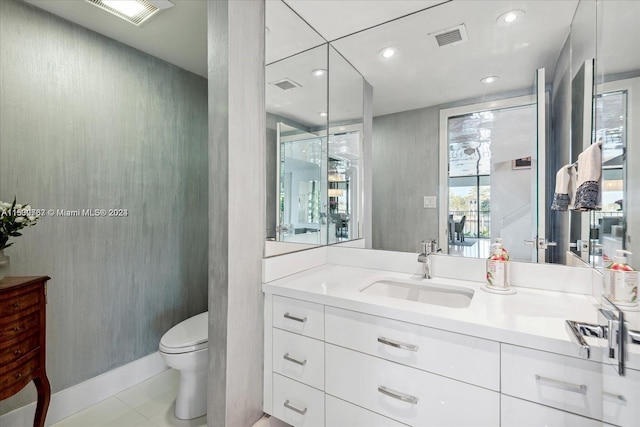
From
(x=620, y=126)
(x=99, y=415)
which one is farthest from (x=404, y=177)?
(x=99, y=415)

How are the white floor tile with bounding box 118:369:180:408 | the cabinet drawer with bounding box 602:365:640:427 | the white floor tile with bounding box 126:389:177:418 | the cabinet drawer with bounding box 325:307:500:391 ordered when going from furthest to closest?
the white floor tile with bounding box 118:369:180:408 → the white floor tile with bounding box 126:389:177:418 → the cabinet drawer with bounding box 325:307:500:391 → the cabinet drawer with bounding box 602:365:640:427

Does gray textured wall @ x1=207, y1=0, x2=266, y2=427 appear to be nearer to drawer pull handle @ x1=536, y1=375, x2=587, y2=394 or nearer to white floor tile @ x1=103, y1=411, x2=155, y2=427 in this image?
white floor tile @ x1=103, y1=411, x2=155, y2=427

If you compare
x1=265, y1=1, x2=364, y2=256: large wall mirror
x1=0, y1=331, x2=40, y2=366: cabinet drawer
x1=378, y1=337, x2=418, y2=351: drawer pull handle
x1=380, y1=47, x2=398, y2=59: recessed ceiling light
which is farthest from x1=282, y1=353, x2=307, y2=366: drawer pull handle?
x1=380, y1=47, x2=398, y2=59: recessed ceiling light

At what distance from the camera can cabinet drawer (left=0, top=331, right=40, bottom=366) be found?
1.28 m

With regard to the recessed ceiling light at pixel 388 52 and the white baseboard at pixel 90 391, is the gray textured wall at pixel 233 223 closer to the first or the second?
the recessed ceiling light at pixel 388 52

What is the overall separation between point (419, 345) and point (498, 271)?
0.56 meters

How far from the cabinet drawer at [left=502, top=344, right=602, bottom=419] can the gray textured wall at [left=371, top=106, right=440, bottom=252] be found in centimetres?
76

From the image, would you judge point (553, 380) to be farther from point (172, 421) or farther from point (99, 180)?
point (99, 180)

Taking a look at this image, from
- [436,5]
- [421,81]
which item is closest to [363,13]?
[436,5]

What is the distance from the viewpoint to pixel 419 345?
1004mm

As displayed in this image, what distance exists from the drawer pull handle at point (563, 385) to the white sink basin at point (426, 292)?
1.58 feet

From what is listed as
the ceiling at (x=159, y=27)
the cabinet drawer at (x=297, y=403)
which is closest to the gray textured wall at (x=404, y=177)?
the cabinet drawer at (x=297, y=403)

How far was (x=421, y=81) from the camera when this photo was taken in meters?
1.58

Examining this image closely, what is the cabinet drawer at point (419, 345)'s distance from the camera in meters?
0.90
